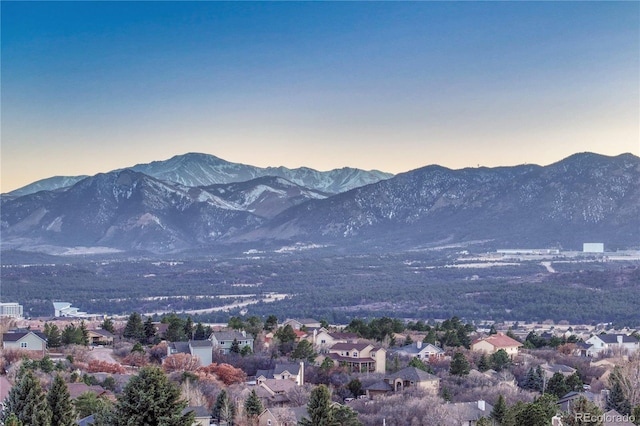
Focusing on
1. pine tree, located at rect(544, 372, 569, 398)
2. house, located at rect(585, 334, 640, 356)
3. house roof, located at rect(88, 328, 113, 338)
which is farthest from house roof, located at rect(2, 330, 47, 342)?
house, located at rect(585, 334, 640, 356)

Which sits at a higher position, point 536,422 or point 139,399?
point 139,399

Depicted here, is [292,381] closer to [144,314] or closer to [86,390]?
[86,390]

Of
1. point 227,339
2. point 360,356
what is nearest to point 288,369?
point 360,356

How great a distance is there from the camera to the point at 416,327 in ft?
251

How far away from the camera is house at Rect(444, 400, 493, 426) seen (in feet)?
145

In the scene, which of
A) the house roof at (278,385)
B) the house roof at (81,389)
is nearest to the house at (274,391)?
the house roof at (278,385)

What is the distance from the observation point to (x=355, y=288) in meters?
144

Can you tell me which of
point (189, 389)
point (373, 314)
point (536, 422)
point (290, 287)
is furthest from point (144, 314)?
point (536, 422)

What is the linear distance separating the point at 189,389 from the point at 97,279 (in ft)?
418

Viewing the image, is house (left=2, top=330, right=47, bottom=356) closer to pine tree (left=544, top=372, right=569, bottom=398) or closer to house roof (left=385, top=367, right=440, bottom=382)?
house roof (left=385, top=367, right=440, bottom=382)

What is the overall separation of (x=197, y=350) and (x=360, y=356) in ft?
29.1

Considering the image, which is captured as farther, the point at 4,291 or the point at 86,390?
the point at 4,291

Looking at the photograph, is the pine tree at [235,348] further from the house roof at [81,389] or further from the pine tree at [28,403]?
the pine tree at [28,403]

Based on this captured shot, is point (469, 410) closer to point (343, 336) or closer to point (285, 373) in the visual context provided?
point (285, 373)
